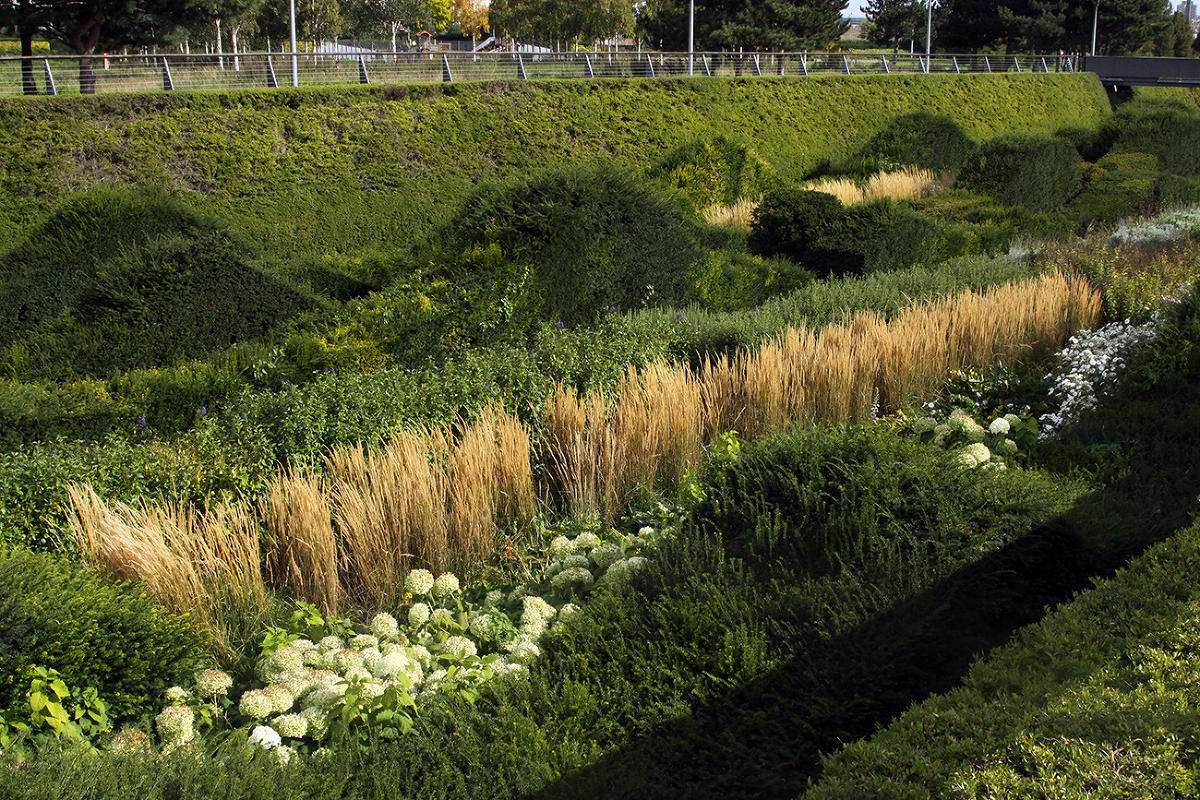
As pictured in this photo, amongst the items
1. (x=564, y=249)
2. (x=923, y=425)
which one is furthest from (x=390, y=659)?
(x=564, y=249)

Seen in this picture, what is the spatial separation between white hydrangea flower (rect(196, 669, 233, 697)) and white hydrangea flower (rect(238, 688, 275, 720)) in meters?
0.28

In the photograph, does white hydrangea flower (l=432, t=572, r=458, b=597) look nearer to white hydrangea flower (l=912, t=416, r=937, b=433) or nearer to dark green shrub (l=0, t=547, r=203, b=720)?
dark green shrub (l=0, t=547, r=203, b=720)

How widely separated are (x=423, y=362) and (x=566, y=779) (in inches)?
210

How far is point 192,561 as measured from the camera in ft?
14.0

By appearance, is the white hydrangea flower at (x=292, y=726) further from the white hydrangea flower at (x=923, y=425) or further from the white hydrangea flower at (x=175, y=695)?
the white hydrangea flower at (x=923, y=425)

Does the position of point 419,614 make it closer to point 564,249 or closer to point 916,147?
point 564,249

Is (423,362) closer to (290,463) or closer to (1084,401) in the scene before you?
(290,463)

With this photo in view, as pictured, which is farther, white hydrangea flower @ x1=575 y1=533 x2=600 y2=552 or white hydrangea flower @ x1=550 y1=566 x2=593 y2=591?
white hydrangea flower @ x1=575 y1=533 x2=600 y2=552

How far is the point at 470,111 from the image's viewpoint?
76.0 ft

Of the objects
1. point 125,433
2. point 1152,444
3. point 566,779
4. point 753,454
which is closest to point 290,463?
point 125,433

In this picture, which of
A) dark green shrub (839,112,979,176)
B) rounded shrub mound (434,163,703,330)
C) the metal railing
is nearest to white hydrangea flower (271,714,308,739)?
rounded shrub mound (434,163,703,330)

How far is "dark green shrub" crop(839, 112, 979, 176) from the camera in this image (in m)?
21.9

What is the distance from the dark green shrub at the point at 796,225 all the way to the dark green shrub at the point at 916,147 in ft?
29.0

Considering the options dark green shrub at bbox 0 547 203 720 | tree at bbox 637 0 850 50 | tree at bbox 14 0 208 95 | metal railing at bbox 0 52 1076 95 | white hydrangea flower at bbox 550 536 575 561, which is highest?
tree at bbox 637 0 850 50
